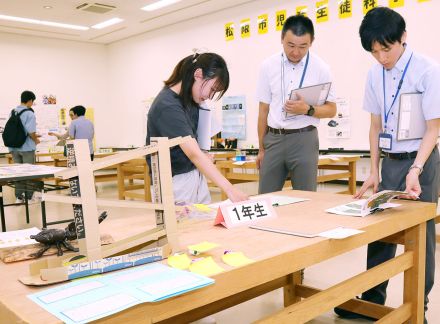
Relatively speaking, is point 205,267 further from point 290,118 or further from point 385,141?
point 290,118

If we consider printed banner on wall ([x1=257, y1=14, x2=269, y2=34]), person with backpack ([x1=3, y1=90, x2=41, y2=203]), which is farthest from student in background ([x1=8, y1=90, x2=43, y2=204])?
printed banner on wall ([x1=257, y1=14, x2=269, y2=34])

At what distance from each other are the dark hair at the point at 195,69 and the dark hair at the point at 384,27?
0.54 meters

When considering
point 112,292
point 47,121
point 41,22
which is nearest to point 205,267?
point 112,292

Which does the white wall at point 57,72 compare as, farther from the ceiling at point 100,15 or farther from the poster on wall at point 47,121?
the ceiling at point 100,15

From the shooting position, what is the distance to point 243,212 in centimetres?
128

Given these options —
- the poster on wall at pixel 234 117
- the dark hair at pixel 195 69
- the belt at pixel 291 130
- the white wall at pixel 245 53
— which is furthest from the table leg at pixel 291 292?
the poster on wall at pixel 234 117

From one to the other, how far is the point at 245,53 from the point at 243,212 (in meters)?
5.90

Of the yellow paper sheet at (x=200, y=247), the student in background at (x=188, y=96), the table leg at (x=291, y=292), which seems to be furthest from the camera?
the table leg at (x=291, y=292)

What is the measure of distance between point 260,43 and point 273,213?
5661 mm

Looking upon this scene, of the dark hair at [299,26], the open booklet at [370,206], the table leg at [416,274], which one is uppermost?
the dark hair at [299,26]

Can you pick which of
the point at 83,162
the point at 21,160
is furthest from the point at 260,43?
the point at 83,162

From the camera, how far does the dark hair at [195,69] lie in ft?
4.93

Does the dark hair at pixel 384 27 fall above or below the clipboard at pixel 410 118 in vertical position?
above

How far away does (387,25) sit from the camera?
150 centimetres
